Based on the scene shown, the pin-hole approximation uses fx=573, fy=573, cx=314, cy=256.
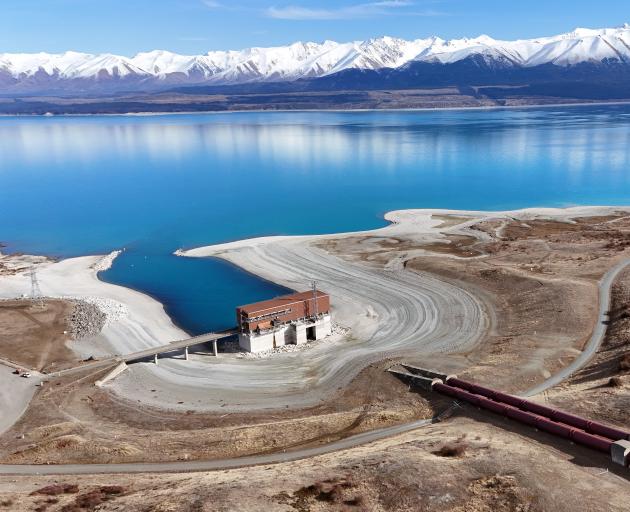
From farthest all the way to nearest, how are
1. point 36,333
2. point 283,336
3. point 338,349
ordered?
1. point 36,333
2. point 283,336
3. point 338,349

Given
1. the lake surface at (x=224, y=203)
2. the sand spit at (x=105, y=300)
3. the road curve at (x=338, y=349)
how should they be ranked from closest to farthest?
the road curve at (x=338, y=349), the sand spit at (x=105, y=300), the lake surface at (x=224, y=203)

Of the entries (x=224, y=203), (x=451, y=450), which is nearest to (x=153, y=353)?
(x=451, y=450)

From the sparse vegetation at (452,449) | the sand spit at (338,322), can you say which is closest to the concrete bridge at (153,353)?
A: the sand spit at (338,322)

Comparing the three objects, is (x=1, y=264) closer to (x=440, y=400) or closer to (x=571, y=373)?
(x=440, y=400)

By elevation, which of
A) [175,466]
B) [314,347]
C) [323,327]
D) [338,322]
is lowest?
[314,347]

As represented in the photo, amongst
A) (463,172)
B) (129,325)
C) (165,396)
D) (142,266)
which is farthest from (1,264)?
(463,172)

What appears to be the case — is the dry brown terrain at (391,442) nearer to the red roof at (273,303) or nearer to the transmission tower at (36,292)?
the red roof at (273,303)

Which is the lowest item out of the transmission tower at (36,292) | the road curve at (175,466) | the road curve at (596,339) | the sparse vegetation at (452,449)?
the transmission tower at (36,292)

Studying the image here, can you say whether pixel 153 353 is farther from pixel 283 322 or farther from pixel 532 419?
pixel 532 419

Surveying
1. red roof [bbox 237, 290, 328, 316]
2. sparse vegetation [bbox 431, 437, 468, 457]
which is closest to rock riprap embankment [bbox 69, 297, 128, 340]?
red roof [bbox 237, 290, 328, 316]

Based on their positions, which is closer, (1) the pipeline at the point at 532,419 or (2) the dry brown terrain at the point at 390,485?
(2) the dry brown terrain at the point at 390,485
